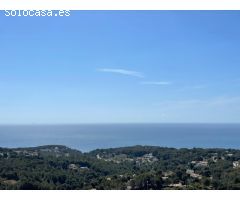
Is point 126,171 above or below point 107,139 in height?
below

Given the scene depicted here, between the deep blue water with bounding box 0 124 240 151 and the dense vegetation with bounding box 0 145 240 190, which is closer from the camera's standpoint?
the dense vegetation with bounding box 0 145 240 190

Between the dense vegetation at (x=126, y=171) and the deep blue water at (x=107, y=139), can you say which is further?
the deep blue water at (x=107, y=139)

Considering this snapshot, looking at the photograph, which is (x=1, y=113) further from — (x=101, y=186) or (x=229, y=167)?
(x=229, y=167)

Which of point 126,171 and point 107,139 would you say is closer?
point 126,171

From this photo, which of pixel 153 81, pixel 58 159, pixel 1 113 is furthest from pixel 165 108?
pixel 1 113

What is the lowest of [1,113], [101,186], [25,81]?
[101,186]

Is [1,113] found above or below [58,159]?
above

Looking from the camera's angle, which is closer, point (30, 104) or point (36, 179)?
point (36, 179)
